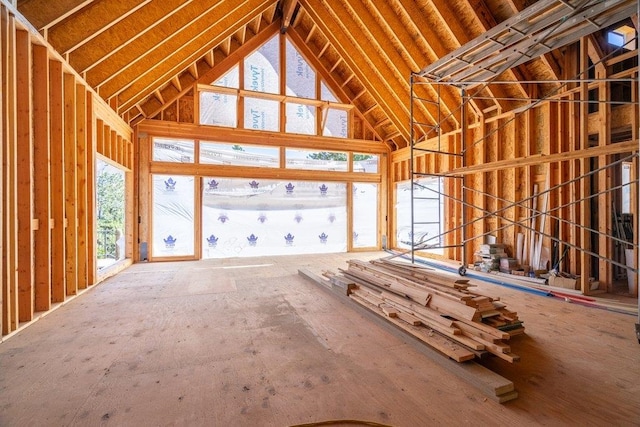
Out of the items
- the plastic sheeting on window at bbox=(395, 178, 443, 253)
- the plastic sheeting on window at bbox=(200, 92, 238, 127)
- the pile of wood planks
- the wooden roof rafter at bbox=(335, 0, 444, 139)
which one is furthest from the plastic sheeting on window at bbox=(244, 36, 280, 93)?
the pile of wood planks

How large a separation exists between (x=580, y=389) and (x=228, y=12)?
7.33 meters

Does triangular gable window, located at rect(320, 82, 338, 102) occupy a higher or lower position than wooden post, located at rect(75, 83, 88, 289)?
higher

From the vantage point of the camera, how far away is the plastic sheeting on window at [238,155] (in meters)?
8.10

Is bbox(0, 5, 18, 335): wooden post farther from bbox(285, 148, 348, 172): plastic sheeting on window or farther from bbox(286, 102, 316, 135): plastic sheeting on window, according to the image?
bbox(286, 102, 316, 135): plastic sheeting on window

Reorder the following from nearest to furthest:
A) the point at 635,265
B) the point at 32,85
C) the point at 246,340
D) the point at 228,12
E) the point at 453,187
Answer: the point at 246,340, the point at 32,85, the point at 635,265, the point at 228,12, the point at 453,187

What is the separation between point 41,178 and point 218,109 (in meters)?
5.23

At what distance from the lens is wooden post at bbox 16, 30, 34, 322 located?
331 centimetres

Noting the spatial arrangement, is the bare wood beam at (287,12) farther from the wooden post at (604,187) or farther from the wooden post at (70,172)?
the wooden post at (604,187)

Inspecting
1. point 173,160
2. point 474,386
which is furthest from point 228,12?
point 474,386

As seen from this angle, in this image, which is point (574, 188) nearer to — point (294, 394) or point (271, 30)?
point (294, 394)

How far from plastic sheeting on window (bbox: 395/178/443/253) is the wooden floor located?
428 cm

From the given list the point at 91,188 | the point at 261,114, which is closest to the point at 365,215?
the point at 261,114

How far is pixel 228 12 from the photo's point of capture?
5.72 meters

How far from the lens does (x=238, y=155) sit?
835 centimetres
